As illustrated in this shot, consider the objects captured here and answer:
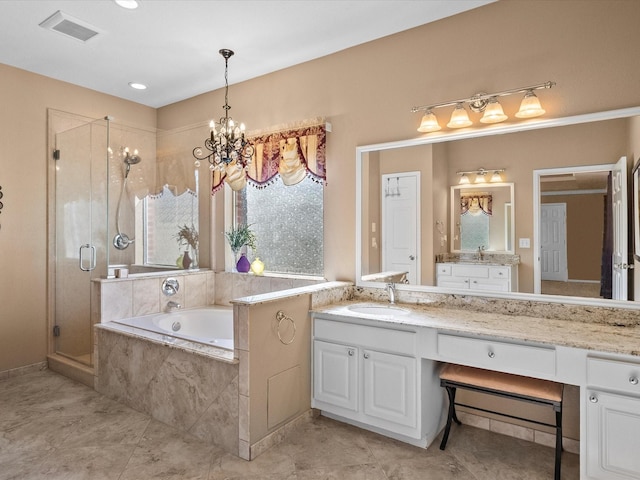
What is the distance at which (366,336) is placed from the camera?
8.33 feet

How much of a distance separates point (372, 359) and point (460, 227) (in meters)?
1.06

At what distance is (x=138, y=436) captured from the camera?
2.62 metres

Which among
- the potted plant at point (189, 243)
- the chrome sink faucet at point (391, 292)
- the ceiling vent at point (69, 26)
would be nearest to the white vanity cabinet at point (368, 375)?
the chrome sink faucet at point (391, 292)

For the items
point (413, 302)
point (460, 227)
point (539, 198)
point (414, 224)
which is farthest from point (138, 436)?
point (539, 198)

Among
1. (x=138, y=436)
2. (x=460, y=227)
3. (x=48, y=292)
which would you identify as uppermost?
(x=460, y=227)

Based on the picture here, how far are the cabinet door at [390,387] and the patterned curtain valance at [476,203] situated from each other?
1065mm

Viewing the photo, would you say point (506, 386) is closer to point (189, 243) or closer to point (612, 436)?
point (612, 436)

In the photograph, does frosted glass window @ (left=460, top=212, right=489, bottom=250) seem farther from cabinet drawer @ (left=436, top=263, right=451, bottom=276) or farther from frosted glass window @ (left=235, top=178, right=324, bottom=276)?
frosted glass window @ (left=235, top=178, right=324, bottom=276)

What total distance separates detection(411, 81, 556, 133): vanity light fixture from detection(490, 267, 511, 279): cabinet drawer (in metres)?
0.95

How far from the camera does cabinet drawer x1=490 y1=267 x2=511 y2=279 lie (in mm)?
2592

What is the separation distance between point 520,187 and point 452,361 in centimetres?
117

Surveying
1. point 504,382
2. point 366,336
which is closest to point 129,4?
point 366,336

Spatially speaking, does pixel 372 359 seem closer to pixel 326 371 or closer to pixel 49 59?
pixel 326 371

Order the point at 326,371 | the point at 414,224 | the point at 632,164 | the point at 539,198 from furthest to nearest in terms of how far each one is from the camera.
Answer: the point at 414,224, the point at 326,371, the point at 539,198, the point at 632,164
